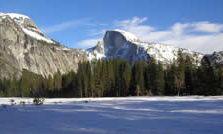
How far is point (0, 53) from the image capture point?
4751 inches

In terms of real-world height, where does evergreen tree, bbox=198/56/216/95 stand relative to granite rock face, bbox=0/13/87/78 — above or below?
below

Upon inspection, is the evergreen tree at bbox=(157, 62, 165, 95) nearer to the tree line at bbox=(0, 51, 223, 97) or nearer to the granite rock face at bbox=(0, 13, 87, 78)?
the tree line at bbox=(0, 51, 223, 97)

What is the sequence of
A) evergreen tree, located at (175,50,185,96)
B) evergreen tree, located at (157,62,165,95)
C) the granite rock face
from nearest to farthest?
evergreen tree, located at (175,50,185,96) < evergreen tree, located at (157,62,165,95) < the granite rock face

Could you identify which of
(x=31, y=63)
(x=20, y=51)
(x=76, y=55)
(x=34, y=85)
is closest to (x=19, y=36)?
(x=20, y=51)

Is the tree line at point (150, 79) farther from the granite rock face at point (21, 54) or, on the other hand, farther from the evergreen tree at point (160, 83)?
the granite rock face at point (21, 54)

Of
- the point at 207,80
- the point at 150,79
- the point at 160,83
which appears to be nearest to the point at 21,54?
the point at 150,79

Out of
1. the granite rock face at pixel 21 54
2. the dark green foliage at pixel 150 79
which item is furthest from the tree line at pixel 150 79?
the granite rock face at pixel 21 54

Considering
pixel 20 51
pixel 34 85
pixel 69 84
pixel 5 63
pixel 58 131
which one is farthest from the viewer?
pixel 20 51

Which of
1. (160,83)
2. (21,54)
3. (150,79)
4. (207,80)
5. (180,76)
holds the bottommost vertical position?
(160,83)

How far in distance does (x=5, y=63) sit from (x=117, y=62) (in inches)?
3542

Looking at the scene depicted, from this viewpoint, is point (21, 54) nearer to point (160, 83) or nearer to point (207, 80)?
point (160, 83)

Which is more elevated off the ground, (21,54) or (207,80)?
(21,54)

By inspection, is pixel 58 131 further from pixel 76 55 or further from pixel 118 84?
pixel 76 55

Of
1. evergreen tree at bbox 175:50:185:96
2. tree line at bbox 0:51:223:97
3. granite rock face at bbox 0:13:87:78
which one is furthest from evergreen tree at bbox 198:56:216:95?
granite rock face at bbox 0:13:87:78
